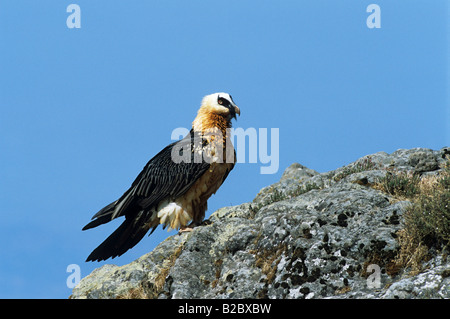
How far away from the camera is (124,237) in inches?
Answer: 536

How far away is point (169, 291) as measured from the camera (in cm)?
1020

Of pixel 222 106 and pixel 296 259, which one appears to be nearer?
pixel 296 259

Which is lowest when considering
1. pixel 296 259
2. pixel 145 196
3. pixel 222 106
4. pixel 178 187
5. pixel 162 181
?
pixel 296 259

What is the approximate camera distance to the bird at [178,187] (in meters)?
13.3

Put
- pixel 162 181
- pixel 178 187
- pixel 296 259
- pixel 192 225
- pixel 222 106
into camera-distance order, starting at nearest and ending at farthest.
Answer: pixel 296 259 → pixel 178 187 → pixel 192 225 → pixel 162 181 → pixel 222 106

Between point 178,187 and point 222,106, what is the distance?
241 cm

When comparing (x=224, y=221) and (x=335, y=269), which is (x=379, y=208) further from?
(x=224, y=221)

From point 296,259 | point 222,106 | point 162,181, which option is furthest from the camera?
point 222,106

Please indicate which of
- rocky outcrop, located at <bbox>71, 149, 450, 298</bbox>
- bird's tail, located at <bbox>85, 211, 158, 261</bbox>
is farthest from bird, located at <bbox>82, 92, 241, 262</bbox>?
rocky outcrop, located at <bbox>71, 149, 450, 298</bbox>

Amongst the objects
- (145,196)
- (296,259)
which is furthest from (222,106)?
(296,259)

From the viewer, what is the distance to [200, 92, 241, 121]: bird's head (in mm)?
14062

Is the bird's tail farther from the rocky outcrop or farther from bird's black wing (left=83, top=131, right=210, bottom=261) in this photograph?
the rocky outcrop

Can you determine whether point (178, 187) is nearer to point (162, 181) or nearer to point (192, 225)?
point (162, 181)
